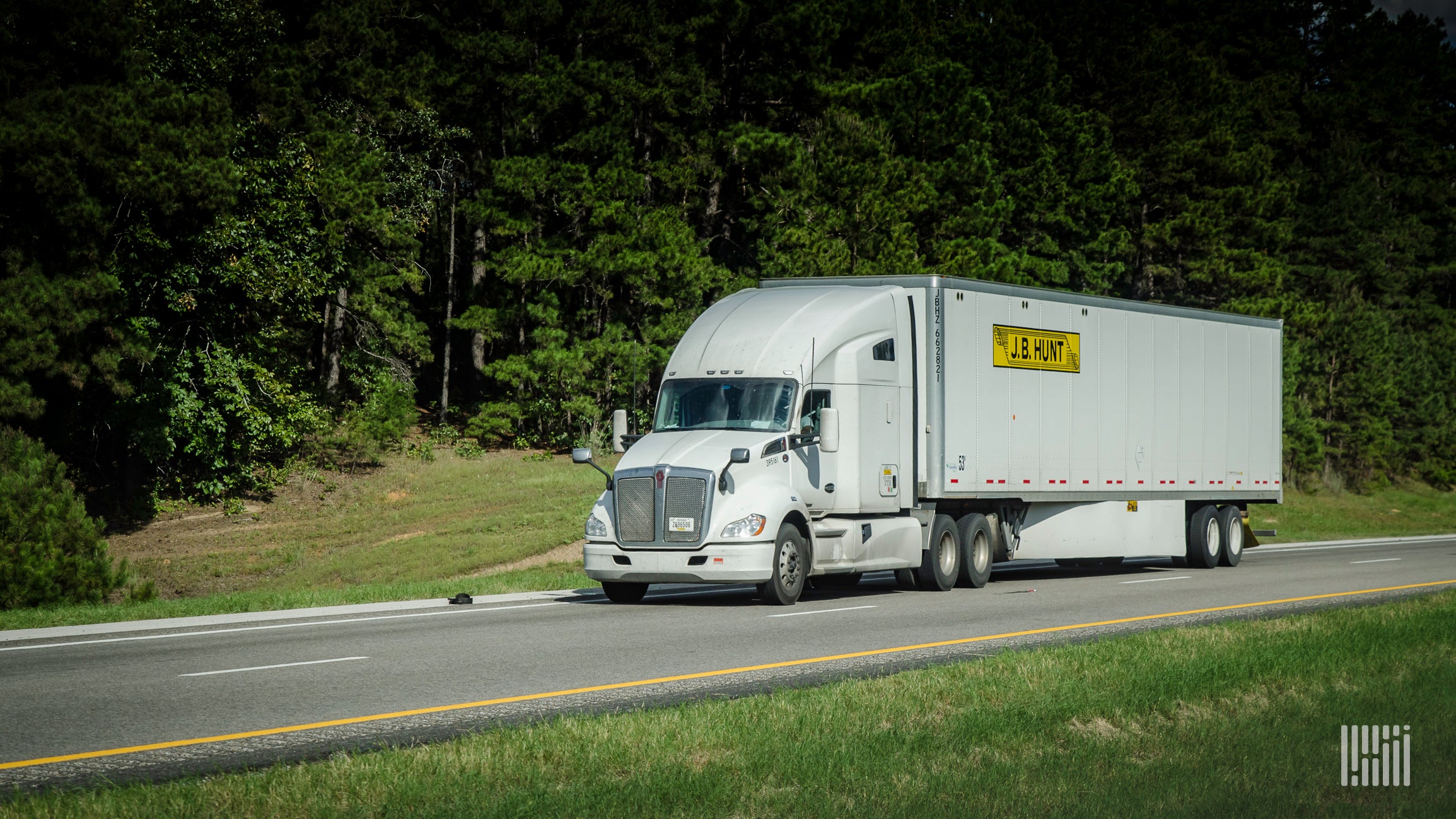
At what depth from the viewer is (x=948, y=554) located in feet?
67.9

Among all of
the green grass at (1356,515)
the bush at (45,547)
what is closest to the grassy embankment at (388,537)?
the green grass at (1356,515)

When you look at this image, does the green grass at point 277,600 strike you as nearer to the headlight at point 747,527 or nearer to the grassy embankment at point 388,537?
the grassy embankment at point 388,537

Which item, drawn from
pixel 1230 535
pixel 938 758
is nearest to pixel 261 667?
pixel 938 758

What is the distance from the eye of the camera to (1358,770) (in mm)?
7930

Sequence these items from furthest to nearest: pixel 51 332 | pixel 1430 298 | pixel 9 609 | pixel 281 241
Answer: pixel 1430 298, pixel 281 241, pixel 51 332, pixel 9 609

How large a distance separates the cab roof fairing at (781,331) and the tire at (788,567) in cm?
211

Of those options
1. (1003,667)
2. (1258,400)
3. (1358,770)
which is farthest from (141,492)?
(1358,770)

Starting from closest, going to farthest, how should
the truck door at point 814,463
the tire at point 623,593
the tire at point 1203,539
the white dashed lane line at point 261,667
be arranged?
the white dashed lane line at point 261,667, the truck door at point 814,463, the tire at point 623,593, the tire at point 1203,539

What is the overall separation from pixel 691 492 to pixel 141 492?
24.6 metres

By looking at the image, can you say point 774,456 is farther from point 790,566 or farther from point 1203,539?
point 1203,539

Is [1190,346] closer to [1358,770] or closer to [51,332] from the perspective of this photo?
[1358,770]

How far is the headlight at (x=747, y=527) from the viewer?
17.2 m

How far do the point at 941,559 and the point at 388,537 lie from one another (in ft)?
58.6

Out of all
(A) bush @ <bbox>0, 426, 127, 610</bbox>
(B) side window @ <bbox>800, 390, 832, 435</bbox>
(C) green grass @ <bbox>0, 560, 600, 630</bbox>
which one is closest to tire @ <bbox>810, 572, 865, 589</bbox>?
(C) green grass @ <bbox>0, 560, 600, 630</bbox>
